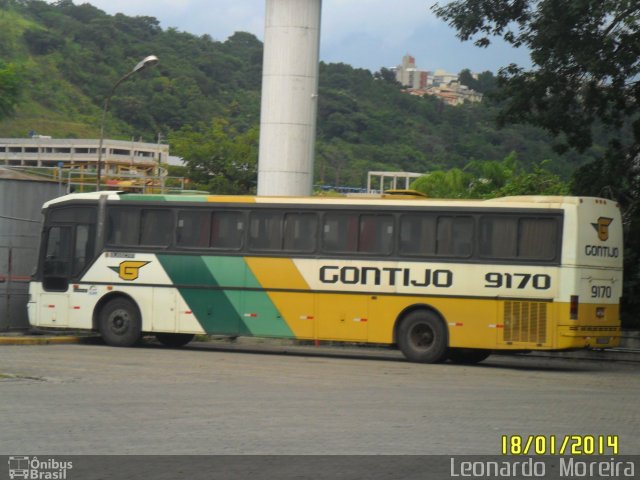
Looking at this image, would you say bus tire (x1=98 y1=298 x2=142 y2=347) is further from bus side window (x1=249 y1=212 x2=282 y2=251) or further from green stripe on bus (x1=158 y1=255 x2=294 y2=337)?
bus side window (x1=249 y1=212 x2=282 y2=251)

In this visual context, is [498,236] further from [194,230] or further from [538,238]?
[194,230]

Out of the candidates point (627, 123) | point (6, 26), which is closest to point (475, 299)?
point (627, 123)

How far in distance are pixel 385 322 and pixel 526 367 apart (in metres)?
3.04

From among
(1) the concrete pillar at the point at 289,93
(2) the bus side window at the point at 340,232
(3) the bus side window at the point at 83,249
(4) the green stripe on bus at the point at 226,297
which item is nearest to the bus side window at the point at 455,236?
(2) the bus side window at the point at 340,232

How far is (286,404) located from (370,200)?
9711 millimetres

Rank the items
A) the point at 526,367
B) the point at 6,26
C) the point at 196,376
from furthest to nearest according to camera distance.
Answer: the point at 6,26, the point at 526,367, the point at 196,376

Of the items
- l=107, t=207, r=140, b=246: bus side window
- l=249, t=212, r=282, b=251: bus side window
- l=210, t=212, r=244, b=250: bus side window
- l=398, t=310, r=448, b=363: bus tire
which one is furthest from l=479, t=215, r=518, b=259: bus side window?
l=107, t=207, r=140, b=246: bus side window

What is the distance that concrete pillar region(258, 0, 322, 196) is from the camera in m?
33.8

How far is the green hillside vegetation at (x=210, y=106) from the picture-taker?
331 feet

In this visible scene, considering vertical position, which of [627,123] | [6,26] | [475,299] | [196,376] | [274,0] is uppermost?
[6,26]

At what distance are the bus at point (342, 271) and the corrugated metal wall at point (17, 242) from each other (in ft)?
4.37

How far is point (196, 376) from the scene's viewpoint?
18.4 meters

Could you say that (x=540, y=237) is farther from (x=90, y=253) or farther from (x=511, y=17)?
(x=90, y=253)

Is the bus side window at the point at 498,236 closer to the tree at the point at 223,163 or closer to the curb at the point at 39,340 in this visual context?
the curb at the point at 39,340
